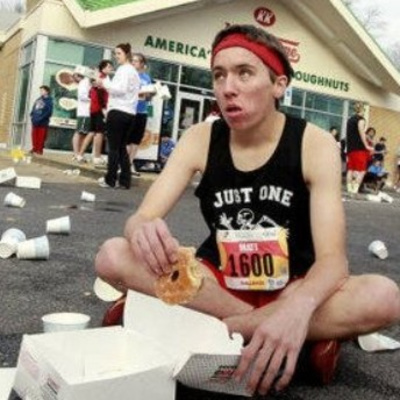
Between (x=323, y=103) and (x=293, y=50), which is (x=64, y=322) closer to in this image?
(x=293, y=50)

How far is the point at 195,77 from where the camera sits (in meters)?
19.6

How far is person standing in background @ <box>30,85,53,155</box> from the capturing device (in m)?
15.1

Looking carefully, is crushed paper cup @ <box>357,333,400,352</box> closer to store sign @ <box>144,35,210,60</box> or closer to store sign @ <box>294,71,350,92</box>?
store sign @ <box>144,35,210,60</box>

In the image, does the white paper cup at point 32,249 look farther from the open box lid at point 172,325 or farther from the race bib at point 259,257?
the open box lid at point 172,325

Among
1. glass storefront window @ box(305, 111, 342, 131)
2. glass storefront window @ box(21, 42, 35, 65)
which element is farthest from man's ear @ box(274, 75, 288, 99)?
glass storefront window @ box(305, 111, 342, 131)

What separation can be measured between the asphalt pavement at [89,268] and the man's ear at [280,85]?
100 cm

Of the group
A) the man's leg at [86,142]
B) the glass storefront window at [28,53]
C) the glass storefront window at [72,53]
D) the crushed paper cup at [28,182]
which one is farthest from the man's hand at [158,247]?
the glass storefront window at [28,53]

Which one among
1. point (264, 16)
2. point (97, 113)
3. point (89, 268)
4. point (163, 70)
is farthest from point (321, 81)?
point (89, 268)

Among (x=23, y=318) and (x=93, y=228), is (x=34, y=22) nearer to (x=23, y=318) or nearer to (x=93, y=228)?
(x=93, y=228)

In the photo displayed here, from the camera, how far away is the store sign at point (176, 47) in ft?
61.7

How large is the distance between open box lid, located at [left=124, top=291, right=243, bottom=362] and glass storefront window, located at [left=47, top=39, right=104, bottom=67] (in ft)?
53.2

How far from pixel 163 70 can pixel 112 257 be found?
1728cm

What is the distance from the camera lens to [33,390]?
1.65 metres

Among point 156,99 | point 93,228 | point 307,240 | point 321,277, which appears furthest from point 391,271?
point 156,99
